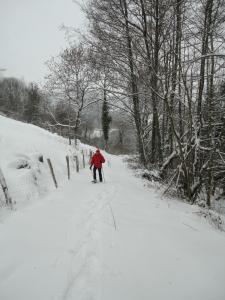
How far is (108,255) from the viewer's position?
10.8 ft

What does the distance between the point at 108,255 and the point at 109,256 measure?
1.3 inches

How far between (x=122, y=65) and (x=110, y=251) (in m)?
8.68

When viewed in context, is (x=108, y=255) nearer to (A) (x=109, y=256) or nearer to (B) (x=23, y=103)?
(A) (x=109, y=256)

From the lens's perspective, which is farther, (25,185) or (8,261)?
(25,185)

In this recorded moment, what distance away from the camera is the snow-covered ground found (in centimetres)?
262

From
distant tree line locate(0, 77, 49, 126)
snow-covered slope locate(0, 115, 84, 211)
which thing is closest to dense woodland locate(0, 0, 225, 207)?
snow-covered slope locate(0, 115, 84, 211)

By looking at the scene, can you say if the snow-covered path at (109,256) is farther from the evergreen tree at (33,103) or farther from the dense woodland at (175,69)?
the evergreen tree at (33,103)

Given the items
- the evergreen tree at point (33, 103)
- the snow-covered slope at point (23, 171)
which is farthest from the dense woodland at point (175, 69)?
the evergreen tree at point (33, 103)

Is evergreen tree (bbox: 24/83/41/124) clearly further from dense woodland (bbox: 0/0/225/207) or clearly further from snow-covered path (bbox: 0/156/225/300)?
snow-covered path (bbox: 0/156/225/300)

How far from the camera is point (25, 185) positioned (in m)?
6.75

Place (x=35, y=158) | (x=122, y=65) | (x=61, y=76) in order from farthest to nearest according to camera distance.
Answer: (x=61, y=76)
(x=122, y=65)
(x=35, y=158)

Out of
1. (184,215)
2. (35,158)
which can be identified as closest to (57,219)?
(184,215)

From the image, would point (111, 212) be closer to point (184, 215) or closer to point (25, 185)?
point (184, 215)

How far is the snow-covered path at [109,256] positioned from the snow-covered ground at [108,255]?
13mm
